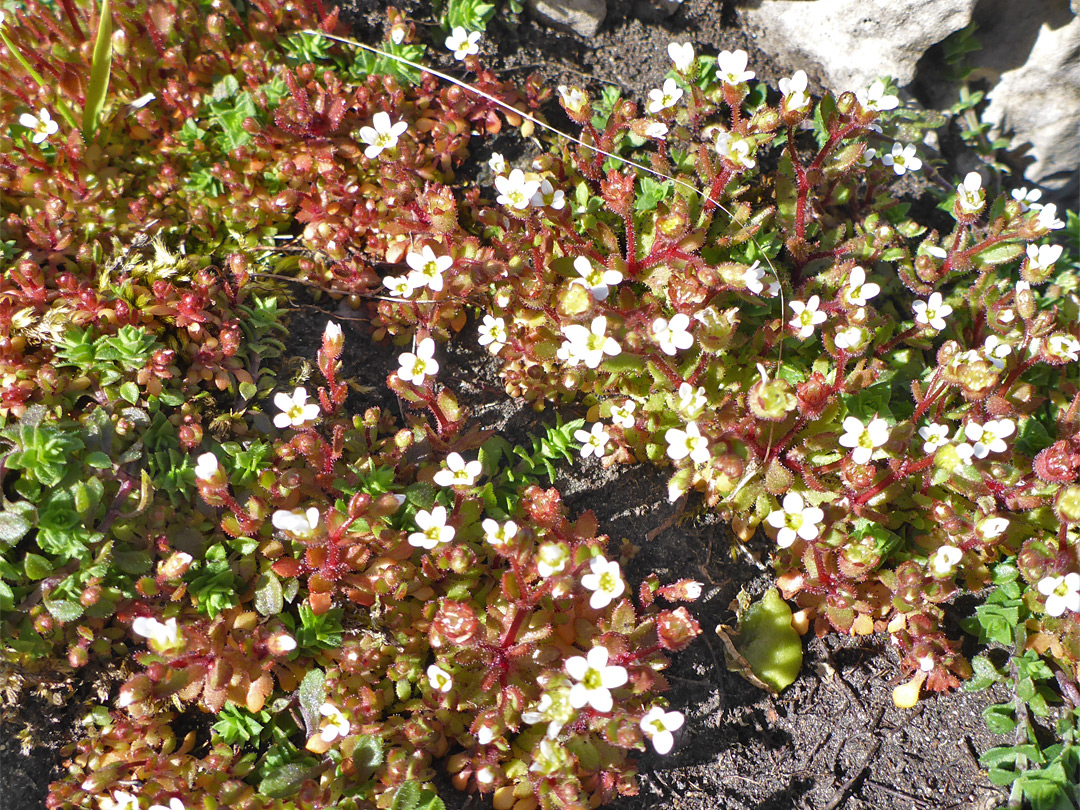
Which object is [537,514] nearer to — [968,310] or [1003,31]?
[968,310]

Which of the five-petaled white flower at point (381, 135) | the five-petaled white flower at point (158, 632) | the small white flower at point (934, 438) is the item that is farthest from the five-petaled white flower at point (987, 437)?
the five-petaled white flower at point (158, 632)

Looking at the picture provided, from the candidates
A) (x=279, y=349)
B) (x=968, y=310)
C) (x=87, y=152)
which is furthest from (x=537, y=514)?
(x=87, y=152)

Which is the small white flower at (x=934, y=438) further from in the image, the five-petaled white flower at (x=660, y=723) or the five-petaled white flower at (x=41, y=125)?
the five-petaled white flower at (x=41, y=125)

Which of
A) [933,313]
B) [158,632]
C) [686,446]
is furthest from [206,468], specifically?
[933,313]

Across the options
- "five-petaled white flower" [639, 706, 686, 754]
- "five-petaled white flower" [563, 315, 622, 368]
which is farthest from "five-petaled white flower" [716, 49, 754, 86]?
"five-petaled white flower" [639, 706, 686, 754]

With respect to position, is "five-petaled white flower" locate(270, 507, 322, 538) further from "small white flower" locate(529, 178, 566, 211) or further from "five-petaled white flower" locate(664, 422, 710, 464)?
"small white flower" locate(529, 178, 566, 211)
